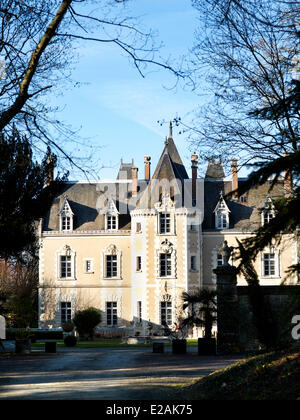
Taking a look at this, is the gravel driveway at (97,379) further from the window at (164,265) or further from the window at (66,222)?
the window at (66,222)

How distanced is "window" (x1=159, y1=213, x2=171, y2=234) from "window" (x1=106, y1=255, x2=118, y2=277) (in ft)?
14.1

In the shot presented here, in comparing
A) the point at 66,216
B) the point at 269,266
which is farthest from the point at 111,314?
the point at 269,266

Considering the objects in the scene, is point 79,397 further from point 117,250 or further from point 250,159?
point 117,250

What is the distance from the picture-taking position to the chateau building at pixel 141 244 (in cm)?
4003

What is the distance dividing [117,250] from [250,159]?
92.8ft

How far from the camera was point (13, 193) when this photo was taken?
19.2m

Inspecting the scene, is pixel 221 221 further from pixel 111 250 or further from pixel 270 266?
pixel 111 250

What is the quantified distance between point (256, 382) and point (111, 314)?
34.0 m

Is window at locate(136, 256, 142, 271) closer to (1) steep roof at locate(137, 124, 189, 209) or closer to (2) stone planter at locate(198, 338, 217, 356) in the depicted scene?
(1) steep roof at locate(137, 124, 189, 209)

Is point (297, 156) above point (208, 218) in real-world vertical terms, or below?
below

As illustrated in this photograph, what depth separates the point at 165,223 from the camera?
4025 cm

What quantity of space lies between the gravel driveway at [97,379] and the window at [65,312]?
83.2 feet

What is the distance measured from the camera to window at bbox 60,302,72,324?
4244 centimetres

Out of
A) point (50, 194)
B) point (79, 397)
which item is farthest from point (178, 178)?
point (79, 397)
